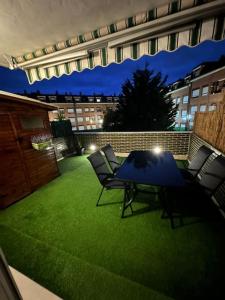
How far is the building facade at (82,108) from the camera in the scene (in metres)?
27.6

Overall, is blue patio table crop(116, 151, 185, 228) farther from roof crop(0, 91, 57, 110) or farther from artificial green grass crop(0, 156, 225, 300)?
roof crop(0, 91, 57, 110)

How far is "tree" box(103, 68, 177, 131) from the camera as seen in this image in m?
8.09

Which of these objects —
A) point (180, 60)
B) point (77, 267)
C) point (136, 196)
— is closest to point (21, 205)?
point (77, 267)

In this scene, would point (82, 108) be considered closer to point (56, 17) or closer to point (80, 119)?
point (80, 119)

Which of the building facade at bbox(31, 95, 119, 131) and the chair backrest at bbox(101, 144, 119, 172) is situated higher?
the building facade at bbox(31, 95, 119, 131)

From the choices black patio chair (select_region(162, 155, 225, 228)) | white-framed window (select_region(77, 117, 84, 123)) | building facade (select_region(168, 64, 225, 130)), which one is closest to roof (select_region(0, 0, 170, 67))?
black patio chair (select_region(162, 155, 225, 228))

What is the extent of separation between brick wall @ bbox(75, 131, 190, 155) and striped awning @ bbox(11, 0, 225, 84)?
3.73 metres

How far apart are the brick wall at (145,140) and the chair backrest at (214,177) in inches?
123

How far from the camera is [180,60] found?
42219mm

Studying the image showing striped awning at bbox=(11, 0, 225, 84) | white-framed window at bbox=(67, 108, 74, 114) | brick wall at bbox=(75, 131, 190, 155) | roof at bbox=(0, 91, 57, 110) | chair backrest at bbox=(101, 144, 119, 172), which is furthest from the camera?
white-framed window at bbox=(67, 108, 74, 114)

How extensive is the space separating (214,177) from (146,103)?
22.5 feet

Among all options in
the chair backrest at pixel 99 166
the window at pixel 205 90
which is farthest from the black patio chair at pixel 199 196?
the window at pixel 205 90

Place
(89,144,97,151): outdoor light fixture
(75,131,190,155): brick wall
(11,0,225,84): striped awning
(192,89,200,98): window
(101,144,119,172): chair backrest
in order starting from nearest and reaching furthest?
1. (11,0,225,84): striped awning
2. (101,144,119,172): chair backrest
3. (75,131,190,155): brick wall
4. (89,144,97,151): outdoor light fixture
5. (192,89,200,98): window

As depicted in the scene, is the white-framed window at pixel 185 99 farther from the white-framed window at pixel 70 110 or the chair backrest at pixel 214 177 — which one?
the white-framed window at pixel 70 110
